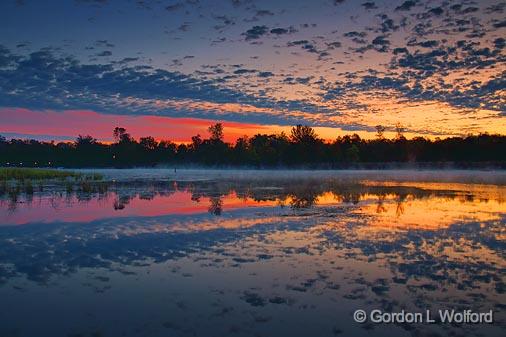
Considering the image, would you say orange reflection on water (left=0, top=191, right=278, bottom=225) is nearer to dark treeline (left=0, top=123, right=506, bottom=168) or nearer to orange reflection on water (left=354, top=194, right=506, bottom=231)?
orange reflection on water (left=354, top=194, right=506, bottom=231)

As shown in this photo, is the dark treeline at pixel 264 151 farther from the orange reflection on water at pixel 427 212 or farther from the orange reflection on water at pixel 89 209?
→ the orange reflection on water at pixel 89 209

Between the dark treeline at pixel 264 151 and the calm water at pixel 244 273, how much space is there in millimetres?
91771

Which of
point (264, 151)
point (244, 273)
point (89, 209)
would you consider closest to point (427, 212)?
point (244, 273)

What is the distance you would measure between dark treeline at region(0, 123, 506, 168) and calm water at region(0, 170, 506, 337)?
91.8m

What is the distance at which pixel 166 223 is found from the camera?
15.5m

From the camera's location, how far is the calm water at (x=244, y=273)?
6305 millimetres

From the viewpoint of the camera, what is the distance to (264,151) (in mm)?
138625

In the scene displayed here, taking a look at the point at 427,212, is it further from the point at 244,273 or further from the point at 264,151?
the point at 264,151

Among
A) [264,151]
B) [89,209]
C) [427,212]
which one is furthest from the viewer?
[264,151]

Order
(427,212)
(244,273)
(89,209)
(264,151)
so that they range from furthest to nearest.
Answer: (264,151), (89,209), (427,212), (244,273)

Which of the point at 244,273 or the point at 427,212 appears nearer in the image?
the point at 244,273

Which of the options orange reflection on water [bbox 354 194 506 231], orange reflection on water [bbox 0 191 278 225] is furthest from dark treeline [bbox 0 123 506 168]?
orange reflection on water [bbox 0 191 278 225]

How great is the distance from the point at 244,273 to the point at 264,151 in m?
130

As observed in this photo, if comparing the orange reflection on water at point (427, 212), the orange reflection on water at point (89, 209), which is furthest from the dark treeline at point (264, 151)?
the orange reflection on water at point (89, 209)
